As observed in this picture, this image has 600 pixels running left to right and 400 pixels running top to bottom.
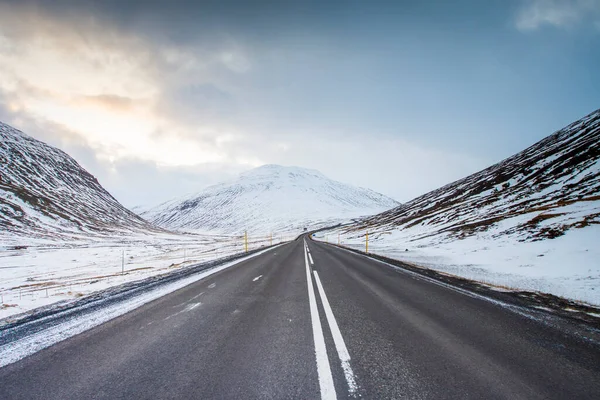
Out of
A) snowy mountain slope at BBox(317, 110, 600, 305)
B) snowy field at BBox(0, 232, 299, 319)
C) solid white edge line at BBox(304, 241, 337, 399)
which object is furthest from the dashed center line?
snowy mountain slope at BBox(317, 110, 600, 305)

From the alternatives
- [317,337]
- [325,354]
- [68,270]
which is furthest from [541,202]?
[68,270]

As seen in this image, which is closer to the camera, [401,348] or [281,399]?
[281,399]

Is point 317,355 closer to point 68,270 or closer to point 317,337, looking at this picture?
point 317,337

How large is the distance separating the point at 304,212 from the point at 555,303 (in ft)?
620

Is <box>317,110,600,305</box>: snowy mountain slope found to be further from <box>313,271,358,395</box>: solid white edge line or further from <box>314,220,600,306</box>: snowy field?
<box>313,271,358,395</box>: solid white edge line

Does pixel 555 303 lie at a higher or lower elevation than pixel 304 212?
lower

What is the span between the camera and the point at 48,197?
317 ft

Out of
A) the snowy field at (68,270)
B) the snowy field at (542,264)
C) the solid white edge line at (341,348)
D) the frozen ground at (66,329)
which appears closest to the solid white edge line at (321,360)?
the solid white edge line at (341,348)

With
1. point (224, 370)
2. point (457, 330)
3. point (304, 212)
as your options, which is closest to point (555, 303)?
point (457, 330)

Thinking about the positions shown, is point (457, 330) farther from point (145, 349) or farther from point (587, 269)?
point (587, 269)

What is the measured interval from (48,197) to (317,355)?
131134mm

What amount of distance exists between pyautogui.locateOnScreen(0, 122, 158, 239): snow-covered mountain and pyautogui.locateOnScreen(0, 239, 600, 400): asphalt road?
271 feet

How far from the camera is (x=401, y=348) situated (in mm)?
4168

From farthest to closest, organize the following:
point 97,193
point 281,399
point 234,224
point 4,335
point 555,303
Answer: point 234,224 < point 97,193 < point 555,303 < point 4,335 < point 281,399
